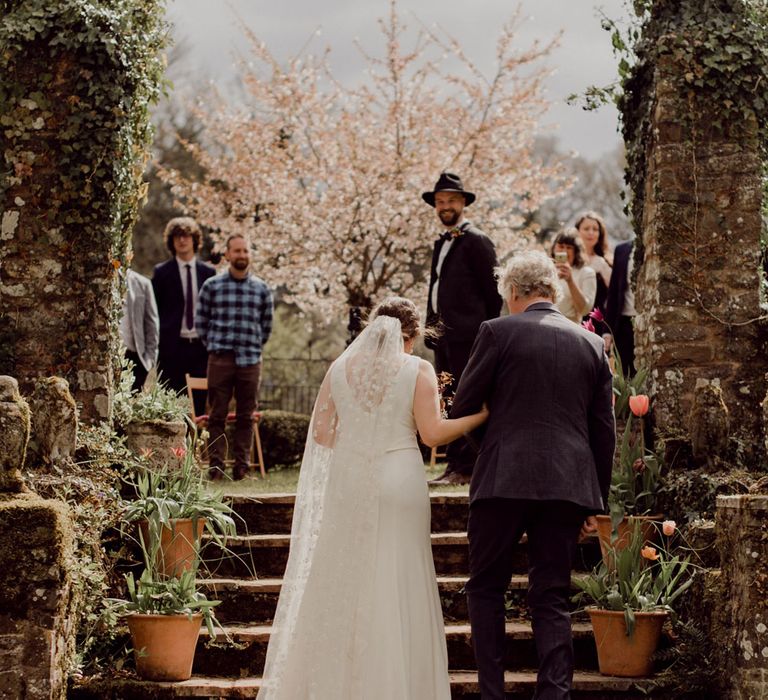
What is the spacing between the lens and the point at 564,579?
4820 millimetres

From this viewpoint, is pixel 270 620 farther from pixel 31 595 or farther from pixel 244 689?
pixel 31 595

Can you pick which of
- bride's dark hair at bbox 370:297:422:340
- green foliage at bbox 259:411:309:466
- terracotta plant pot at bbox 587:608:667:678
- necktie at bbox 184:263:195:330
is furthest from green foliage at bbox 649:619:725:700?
green foliage at bbox 259:411:309:466

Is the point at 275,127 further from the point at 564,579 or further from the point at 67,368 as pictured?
the point at 564,579

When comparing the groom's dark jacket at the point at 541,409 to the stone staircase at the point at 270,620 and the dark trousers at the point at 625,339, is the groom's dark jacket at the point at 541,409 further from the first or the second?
the dark trousers at the point at 625,339

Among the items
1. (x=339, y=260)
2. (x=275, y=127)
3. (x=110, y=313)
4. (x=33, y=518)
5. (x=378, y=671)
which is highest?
(x=275, y=127)

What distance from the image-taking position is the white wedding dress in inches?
194

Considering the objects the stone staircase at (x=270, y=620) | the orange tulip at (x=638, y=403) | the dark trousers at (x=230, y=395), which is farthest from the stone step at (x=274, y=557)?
the dark trousers at (x=230, y=395)

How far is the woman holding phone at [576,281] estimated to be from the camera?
27.4ft

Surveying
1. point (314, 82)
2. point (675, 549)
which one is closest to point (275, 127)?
point (314, 82)

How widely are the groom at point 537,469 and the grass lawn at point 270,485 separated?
2.08 meters

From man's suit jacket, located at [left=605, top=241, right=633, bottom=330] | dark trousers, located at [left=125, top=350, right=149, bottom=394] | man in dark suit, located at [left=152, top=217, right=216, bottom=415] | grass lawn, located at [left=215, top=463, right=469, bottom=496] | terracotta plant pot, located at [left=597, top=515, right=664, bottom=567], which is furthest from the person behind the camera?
man in dark suit, located at [left=152, top=217, right=216, bottom=415]

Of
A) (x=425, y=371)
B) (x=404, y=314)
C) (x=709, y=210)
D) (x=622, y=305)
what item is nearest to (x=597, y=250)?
(x=622, y=305)

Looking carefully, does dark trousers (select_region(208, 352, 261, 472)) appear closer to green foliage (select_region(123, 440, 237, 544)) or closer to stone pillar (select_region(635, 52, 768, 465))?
green foliage (select_region(123, 440, 237, 544))

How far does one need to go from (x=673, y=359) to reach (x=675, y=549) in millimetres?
1426
